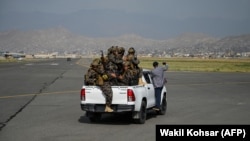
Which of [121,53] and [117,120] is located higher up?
[121,53]

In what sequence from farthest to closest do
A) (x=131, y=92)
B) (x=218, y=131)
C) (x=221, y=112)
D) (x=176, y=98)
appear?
1. (x=176, y=98)
2. (x=221, y=112)
3. (x=131, y=92)
4. (x=218, y=131)

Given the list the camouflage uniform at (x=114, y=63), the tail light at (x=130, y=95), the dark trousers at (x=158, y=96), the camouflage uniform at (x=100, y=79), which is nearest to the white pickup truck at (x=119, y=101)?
the tail light at (x=130, y=95)

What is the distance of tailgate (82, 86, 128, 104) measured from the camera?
45.2 feet

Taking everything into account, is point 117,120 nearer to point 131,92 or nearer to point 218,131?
point 131,92

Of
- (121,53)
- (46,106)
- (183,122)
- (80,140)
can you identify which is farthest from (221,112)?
(80,140)

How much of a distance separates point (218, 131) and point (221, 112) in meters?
7.00

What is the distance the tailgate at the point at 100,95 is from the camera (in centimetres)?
A: 1377

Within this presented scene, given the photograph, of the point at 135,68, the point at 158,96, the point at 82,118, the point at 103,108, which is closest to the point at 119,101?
the point at 103,108

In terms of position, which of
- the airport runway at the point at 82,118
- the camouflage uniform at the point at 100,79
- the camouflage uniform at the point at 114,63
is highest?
the camouflage uniform at the point at 114,63

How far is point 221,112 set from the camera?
675 inches

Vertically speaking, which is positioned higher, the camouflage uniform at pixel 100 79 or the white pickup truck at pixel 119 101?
the camouflage uniform at pixel 100 79

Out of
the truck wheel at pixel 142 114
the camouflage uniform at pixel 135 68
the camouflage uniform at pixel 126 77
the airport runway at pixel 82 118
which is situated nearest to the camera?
the airport runway at pixel 82 118

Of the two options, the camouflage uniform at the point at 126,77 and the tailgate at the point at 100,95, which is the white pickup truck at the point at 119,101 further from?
the camouflage uniform at the point at 126,77

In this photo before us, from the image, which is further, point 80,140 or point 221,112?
point 221,112
